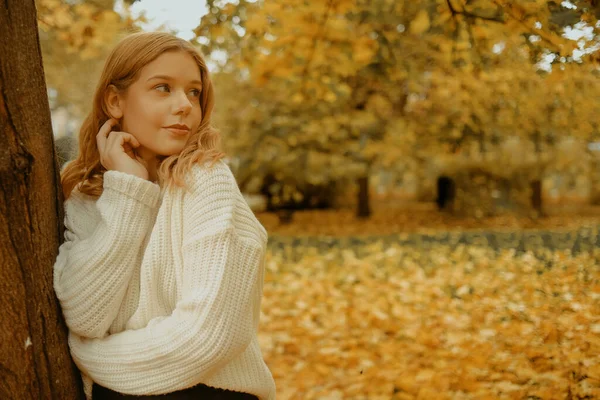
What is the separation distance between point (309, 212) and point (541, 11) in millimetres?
12042

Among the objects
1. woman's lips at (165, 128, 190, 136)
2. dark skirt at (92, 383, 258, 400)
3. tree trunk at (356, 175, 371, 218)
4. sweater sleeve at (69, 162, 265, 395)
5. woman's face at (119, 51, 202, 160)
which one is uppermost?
woman's face at (119, 51, 202, 160)

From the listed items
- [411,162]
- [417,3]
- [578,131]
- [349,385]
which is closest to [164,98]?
[417,3]

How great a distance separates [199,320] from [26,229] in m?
0.50

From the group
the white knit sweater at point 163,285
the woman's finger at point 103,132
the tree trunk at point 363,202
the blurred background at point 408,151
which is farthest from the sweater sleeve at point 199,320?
the tree trunk at point 363,202

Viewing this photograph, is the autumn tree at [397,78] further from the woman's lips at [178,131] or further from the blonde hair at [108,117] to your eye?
the woman's lips at [178,131]

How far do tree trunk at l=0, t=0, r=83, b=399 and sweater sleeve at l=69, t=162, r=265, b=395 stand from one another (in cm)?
11

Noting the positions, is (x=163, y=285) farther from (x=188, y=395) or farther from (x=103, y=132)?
(x=103, y=132)

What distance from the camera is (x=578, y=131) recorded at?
12.6ft

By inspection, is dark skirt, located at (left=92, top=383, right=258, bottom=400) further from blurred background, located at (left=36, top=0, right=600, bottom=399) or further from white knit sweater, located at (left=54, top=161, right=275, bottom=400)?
blurred background, located at (left=36, top=0, right=600, bottom=399)

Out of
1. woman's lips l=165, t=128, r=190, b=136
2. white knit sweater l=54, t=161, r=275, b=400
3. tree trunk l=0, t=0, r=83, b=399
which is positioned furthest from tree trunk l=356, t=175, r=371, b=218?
tree trunk l=0, t=0, r=83, b=399

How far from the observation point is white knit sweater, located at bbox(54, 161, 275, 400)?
1282 mm

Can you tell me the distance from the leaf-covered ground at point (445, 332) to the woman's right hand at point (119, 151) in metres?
2.03

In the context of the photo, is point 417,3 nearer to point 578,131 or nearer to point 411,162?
point 578,131

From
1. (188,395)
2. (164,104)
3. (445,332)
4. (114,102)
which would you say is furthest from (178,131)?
(445,332)
